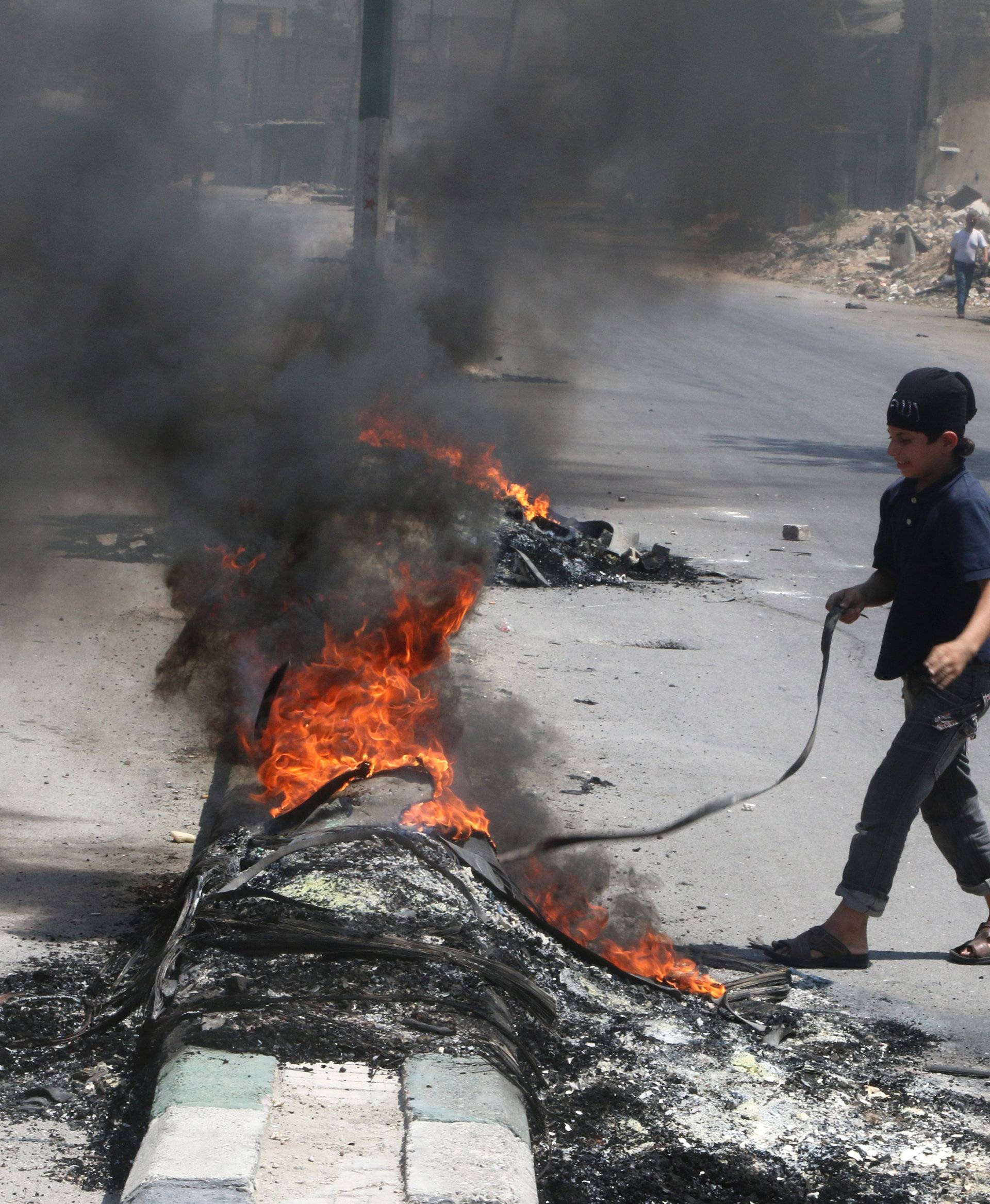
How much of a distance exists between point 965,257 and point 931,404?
21.9 m

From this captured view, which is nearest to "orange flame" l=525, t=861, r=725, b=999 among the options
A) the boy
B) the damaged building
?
the boy

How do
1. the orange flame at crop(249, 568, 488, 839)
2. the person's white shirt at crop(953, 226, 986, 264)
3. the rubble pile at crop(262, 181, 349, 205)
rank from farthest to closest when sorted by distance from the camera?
the person's white shirt at crop(953, 226, 986, 264) → the rubble pile at crop(262, 181, 349, 205) → the orange flame at crop(249, 568, 488, 839)

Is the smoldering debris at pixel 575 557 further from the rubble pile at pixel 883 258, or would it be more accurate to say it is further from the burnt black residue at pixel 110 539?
the rubble pile at pixel 883 258

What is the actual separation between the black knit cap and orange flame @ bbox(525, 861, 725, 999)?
1487 millimetres

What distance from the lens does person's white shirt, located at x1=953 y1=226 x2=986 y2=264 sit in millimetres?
23641

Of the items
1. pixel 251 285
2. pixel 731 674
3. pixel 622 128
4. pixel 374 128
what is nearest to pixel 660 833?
pixel 731 674

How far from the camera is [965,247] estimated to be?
23.6m

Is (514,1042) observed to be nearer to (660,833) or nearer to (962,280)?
(660,833)

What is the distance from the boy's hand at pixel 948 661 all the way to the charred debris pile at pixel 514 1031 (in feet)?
2.74

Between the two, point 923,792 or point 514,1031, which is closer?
point 514,1031

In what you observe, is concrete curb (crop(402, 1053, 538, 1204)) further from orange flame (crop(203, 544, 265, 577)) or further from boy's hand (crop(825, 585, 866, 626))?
orange flame (crop(203, 544, 265, 577))

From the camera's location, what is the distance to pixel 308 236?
318 inches

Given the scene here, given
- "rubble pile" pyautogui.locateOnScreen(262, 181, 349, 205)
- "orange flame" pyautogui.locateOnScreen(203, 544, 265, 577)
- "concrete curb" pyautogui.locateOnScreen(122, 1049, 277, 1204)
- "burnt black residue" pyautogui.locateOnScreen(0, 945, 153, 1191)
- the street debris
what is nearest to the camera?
"concrete curb" pyautogui.locateOnScreen(122, 1049, 277, 1204)

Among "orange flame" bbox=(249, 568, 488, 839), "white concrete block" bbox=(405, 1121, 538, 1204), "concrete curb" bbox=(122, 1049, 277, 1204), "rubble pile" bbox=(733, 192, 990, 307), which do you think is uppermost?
"rubble pile" bbox=(733, 192, 990, 307)
